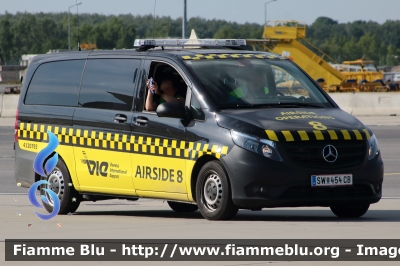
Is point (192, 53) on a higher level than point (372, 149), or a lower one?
higher

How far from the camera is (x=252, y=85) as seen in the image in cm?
1009

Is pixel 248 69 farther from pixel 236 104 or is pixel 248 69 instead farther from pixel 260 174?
pixel 260 174

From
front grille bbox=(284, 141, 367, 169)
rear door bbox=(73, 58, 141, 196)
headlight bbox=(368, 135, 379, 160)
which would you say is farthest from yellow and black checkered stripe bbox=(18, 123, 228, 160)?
headlight bbox=(368, 135, 379, 160)

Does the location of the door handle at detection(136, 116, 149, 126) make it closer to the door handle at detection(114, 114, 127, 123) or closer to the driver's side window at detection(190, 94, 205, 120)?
the door handle at detection(114, 114, 127, 123)

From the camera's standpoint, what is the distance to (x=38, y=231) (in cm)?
884

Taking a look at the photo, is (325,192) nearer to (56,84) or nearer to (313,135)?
(313,135)

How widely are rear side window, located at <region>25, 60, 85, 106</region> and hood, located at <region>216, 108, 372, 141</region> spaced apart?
255 centimetres

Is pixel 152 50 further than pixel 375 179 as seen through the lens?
Yes

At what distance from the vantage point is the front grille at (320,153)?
30.0 ft

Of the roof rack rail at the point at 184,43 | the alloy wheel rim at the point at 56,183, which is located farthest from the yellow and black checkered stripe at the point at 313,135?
the alloy wheel rim at the point at 56,183

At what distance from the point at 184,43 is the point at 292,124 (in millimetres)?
2400

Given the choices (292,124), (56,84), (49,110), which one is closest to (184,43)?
(56,84)

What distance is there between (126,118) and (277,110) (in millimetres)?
1790
